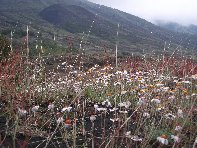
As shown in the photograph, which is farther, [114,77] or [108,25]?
[108,25]

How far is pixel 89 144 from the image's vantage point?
4133 millimetres

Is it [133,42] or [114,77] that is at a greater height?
[114,77]

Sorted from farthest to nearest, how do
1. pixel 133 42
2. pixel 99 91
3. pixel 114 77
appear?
1. pixel 133 42
2. pixel 114 77
3. pixel 99 91

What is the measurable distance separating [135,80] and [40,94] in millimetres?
2045

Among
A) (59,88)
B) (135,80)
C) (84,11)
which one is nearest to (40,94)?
(59,88)

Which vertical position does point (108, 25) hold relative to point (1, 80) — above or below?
below

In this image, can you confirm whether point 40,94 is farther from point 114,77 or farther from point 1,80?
point 114,77

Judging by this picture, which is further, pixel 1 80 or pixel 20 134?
pixel 1 80

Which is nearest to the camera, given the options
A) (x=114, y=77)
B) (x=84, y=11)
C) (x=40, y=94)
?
(x=40, y=94)

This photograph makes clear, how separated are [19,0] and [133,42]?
69179 mm

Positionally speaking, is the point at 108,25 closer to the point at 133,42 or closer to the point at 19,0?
the point at 133,42

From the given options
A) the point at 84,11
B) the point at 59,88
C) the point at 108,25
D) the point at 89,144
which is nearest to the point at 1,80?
the point at 59,88

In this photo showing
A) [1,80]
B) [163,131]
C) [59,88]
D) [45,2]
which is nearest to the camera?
[163,131]

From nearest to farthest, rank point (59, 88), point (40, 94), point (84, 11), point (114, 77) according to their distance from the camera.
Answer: point (40, 94) < point (59, 88) < point (114, 77) < point (84, 11)
